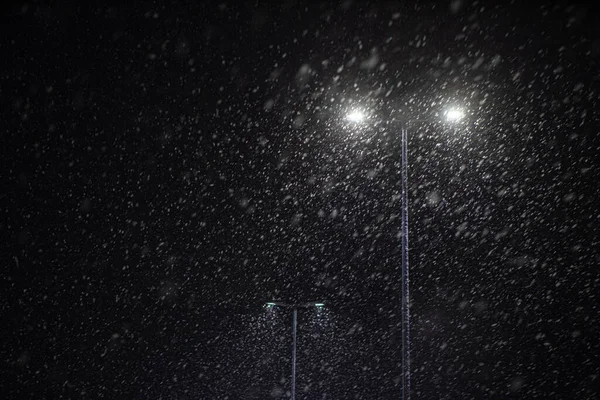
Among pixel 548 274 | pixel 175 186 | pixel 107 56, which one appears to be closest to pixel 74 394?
pixel 175 186

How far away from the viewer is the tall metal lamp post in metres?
1.95

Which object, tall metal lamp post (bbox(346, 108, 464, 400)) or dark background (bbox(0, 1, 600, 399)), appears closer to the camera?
tall metal lamp post (bbox(346, 108, 464, 400))

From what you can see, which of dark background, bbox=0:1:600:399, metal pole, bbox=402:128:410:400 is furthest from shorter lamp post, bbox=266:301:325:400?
metal pole, bbox=402:128:410:400

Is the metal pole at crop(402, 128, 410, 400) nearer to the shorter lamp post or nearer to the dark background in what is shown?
the dark background

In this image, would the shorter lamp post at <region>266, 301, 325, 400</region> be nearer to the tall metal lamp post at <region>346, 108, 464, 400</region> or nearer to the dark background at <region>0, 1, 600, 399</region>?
the dark background at <region>0, 1, 600, 399</region>

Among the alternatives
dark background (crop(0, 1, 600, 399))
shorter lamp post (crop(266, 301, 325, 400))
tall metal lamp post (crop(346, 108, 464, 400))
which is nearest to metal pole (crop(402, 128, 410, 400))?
tall metal lamp post (crop(346, 108, 464, 400))

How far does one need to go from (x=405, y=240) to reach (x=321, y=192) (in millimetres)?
383

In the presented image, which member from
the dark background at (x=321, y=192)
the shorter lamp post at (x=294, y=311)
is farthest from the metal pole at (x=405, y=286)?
the shorter lamp post at (x=294, y=311)

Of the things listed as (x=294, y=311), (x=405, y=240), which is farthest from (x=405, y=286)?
(x=294, y=311)

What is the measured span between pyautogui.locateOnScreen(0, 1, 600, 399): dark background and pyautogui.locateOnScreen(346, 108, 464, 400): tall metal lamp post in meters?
0.04

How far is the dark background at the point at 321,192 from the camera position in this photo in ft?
7.10

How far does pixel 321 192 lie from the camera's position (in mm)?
2277

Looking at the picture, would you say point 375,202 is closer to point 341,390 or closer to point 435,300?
point 435,300

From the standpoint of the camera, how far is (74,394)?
207 centimetres
